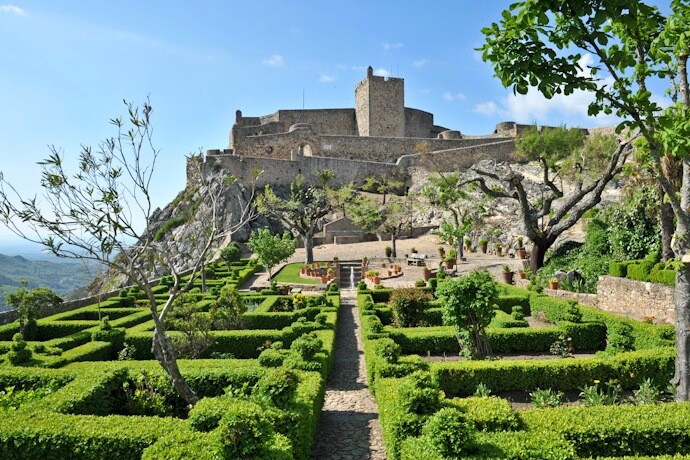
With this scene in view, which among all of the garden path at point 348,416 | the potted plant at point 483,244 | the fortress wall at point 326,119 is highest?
the fortress wall at point 326,119

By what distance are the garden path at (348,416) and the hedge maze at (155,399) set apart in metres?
0.36

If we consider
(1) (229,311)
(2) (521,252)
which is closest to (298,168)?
(2) (521,252)

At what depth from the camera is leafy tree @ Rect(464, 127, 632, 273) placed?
18844mm


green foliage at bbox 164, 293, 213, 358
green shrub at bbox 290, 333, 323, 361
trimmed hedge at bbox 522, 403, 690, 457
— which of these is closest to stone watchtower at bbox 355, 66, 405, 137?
green foliage at bbox 164, 293, 213, 358

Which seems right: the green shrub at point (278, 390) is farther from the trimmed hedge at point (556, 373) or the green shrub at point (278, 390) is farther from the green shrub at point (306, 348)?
the trimmed hedge at point (556, 373)

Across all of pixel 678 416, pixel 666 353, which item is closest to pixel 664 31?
pixel 678 416

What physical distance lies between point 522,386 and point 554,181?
112 ft

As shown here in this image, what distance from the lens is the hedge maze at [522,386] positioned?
4910 millimetres

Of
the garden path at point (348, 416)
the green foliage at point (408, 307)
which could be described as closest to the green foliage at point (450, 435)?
the garden path at point (348, 416)

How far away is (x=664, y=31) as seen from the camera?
226 inches

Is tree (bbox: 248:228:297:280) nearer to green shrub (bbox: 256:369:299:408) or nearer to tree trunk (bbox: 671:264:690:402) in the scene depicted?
green shrub (bbox: 256:369:299:408)

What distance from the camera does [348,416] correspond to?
762 centimetres

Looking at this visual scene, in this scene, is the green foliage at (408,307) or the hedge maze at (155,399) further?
the green foliage at (408,307)

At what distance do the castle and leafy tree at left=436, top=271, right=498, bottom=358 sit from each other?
102ft
